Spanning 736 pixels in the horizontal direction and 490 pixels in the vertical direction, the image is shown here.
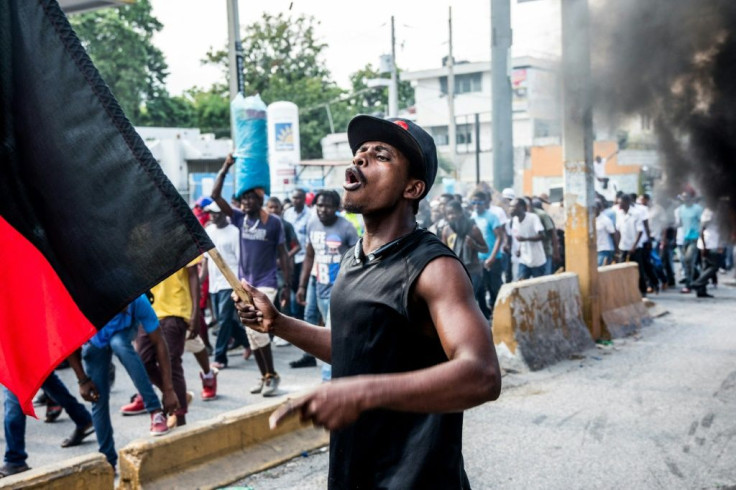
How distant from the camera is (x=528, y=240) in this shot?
11727mm

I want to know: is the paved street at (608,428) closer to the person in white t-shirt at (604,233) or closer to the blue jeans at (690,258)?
the person in white t-shirt at (604,233)

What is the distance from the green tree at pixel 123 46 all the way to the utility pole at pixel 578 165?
2794cm

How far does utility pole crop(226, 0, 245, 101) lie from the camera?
38.2 ft

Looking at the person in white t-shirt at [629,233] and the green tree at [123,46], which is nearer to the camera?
the person in white t-shirt at [629,233]

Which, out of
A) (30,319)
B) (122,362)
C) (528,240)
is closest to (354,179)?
(30,319)

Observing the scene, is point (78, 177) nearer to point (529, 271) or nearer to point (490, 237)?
point (490, 237)

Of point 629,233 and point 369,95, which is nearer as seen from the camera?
point 629,233

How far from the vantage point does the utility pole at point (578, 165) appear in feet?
30.0

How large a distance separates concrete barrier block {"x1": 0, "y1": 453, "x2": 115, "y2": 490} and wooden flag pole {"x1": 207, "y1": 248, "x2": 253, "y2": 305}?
1.76 meters

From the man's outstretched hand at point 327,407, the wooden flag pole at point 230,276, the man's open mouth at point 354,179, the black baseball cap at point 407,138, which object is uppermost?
the black baseball cap at point 407,138

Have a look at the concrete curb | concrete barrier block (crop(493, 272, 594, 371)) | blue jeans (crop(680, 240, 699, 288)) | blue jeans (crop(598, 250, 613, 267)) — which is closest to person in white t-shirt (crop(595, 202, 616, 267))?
blue jeans (crop(598, 250, 613, 267))

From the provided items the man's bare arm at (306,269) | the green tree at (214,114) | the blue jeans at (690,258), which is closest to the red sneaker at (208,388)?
the man's bare arm at (306,269)

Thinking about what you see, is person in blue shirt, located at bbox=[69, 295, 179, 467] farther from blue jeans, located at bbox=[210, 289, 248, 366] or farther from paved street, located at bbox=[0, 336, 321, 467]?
blue jeans, located at bbox=[210, 289, 248, 366]

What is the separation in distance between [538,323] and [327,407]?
7066 millimetres
